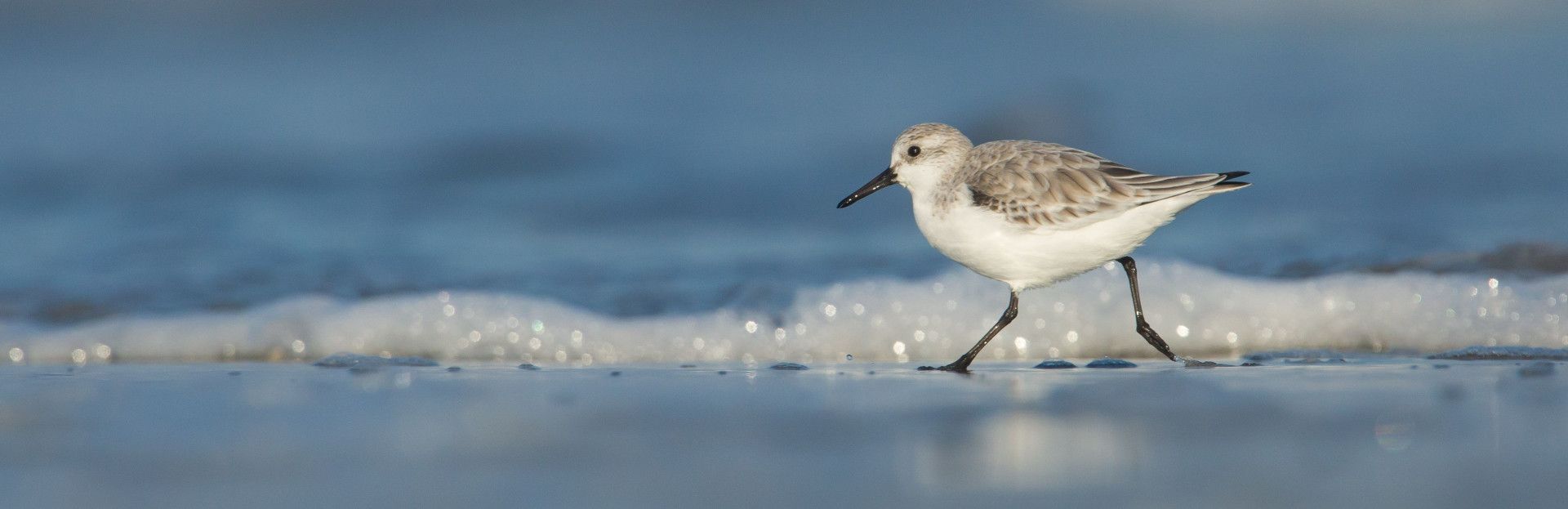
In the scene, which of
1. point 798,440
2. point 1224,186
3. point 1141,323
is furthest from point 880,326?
point 798,440

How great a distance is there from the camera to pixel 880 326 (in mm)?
5391

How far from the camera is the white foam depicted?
5.18m

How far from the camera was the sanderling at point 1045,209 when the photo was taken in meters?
4.27

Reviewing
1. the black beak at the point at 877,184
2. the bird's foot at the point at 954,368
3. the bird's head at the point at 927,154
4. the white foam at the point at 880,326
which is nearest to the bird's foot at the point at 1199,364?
the white foam at the point at 880,326

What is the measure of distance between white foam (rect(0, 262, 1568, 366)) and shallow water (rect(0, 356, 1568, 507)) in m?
1.16

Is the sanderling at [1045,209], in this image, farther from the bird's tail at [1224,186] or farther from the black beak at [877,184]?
the black beak at [877,184]

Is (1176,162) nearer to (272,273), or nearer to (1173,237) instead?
(1173,237)

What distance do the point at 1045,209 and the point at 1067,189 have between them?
0.34 feet

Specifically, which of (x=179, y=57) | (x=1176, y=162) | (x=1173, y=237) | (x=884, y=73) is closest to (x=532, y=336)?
(x=1173, y=237)

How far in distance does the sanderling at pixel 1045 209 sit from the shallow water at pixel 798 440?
1.90ft

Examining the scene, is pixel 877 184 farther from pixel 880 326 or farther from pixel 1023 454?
pixel 1023 454

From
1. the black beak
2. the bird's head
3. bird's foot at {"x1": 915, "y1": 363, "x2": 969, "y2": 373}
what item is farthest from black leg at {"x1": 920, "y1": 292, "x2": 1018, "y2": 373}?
the black beak

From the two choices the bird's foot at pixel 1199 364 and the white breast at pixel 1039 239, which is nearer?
the white breast at pixel 1039 239

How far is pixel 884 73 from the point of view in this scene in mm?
10492
